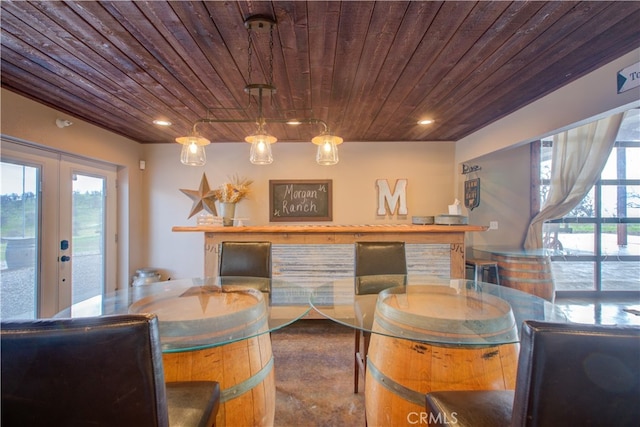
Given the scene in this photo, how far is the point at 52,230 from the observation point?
2.81 metres

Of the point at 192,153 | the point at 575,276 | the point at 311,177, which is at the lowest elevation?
the point at 575,276

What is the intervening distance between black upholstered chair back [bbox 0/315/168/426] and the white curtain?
14.6 feet

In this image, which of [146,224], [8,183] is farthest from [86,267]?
[8,183]

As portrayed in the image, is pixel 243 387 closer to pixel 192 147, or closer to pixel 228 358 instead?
pixel 228 358

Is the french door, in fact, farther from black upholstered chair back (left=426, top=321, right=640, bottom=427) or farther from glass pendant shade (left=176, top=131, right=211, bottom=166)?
black upholstered chair back (left=426, top=321, right=640, bottom=427)

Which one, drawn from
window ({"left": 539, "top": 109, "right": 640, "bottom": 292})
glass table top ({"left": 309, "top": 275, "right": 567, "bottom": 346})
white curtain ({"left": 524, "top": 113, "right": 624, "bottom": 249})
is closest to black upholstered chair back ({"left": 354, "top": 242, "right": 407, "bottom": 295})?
glass table top ({"left": 309, "top": 275, "right": 567, "bottom": 346})

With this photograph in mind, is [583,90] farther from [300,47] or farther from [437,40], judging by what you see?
[300,47]

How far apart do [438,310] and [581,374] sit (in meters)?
0.78

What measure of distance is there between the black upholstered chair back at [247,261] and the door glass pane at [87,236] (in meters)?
2.04

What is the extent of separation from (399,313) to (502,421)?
497 mm

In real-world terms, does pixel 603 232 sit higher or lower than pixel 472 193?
lower

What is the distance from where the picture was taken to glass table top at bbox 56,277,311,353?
1.21 meters

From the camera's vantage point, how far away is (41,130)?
257 centimetres

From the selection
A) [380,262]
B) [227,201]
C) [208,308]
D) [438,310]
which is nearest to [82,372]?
[208,308]
